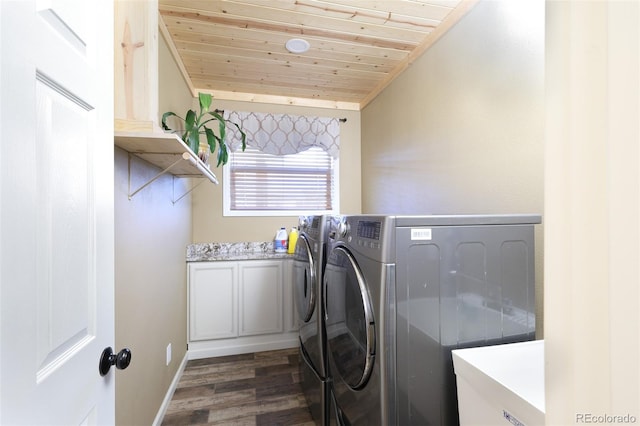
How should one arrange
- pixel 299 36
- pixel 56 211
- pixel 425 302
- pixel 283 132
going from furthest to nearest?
pixel 283 132 < pixel 299 36 < pixel 425 302 < pixel 56 211

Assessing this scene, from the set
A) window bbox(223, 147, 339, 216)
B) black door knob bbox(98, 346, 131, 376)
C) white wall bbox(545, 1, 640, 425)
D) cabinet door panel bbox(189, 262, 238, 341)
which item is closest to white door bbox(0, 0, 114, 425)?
black door knob bbox(98, 346, 131, 376)

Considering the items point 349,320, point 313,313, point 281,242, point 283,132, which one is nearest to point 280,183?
point 283,132

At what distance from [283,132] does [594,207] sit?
A: 105 inches

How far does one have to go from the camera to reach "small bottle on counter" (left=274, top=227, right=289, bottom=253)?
2.68m

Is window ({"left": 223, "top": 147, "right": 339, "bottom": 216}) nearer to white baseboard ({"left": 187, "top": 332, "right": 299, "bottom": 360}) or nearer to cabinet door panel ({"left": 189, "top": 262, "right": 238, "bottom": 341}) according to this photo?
cabinet door panel ({"left": 189, "top": 262, "right": 238, "bottom": 341})

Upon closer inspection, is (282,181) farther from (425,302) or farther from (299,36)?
(425,302)

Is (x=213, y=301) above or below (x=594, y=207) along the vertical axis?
below

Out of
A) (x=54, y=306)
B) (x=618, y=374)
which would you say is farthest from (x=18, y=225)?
(x=618, y=374)

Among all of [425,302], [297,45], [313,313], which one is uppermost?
[297,45]

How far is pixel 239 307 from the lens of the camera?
254 cm

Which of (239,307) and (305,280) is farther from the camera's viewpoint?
(239,307)

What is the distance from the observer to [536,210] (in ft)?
3.98

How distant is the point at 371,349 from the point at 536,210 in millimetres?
943

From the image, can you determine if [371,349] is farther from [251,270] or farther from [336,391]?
[251,270]
